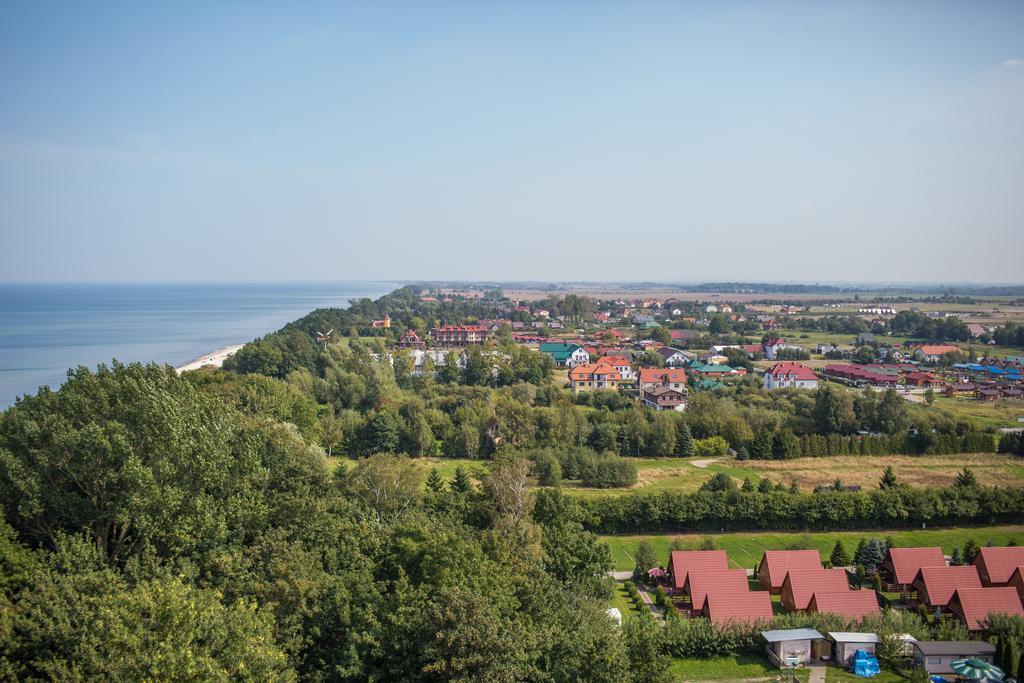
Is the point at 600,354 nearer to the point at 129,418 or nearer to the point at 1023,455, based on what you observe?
the point at 1023,455

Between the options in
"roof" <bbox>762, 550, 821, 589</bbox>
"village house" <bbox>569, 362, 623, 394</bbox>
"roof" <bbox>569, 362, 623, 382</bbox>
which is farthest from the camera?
"roof" <bbox>569, 362, 623, 382</bbox>

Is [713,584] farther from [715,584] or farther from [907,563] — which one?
[907,563]

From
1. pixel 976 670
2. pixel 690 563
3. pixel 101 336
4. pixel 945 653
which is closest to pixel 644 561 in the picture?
pixel 690 563

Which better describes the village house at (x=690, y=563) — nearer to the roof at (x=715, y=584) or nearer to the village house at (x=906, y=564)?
the roof at (x=715, y=584)

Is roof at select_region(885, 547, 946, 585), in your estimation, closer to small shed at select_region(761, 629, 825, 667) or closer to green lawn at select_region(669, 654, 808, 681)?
small shed at select_region(761, 629, 825, 667)

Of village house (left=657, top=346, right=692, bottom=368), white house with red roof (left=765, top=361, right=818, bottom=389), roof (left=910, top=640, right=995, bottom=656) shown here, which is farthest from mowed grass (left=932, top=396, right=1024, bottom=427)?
roof (left=910, top=640, right=995, bottom=656)

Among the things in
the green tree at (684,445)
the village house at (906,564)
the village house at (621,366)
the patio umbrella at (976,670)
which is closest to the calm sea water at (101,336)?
the green tree at (684,445)
